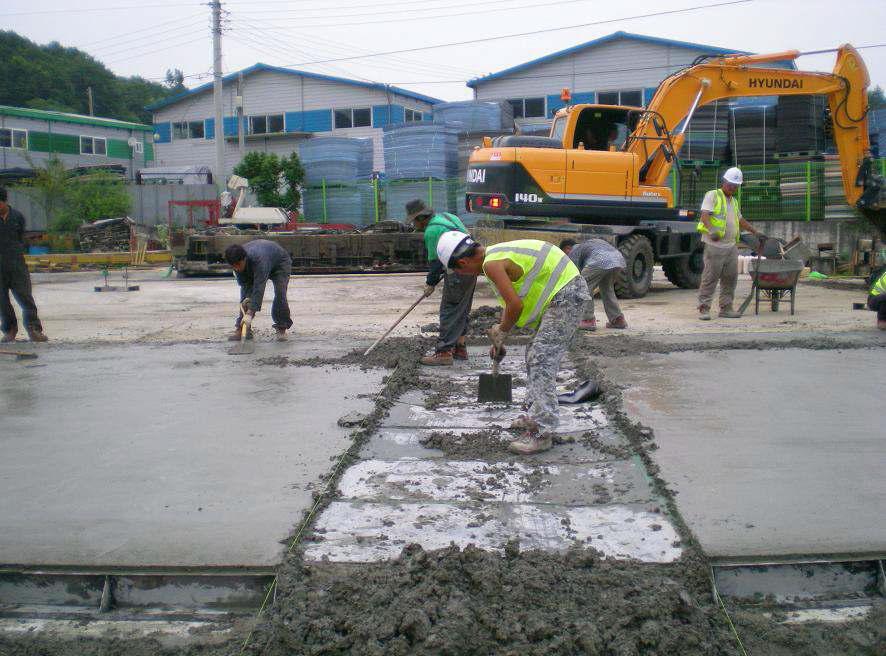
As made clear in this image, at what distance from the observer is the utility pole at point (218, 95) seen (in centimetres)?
2770

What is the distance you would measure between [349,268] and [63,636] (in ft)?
54.7

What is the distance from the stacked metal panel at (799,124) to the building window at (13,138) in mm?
34493

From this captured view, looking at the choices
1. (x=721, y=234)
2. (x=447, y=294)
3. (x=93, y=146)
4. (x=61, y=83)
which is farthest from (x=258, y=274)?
(x=61, y=83)

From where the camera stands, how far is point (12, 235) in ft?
30.4

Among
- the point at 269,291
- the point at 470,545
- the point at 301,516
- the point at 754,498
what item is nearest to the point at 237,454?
the point at 301,516

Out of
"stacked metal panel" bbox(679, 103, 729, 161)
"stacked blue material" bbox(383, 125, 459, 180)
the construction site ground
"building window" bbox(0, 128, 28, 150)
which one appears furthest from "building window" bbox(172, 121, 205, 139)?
the construction site ground

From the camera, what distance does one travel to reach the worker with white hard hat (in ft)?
33.0

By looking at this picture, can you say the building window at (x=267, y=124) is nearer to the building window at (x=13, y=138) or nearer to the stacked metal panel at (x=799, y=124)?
the building window at (x=13, y=138)

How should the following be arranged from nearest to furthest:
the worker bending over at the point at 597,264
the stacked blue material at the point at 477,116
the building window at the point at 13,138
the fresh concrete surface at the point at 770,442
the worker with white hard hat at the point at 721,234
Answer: the fresh concrete surface at the point at 770,442 < the worker bending over at the point at 597,264 < the worker with white hard hat at the point at 721,234 < the stacked blue material at the point at 477,116 < the building window at the point at 13,138

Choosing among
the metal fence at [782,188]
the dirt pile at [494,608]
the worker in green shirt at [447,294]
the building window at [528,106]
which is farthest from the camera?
the building window at [528,106]

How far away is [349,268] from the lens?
64.7 feet

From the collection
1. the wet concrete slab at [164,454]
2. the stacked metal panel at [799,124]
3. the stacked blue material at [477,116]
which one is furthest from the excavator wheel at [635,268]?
the stacked blue material at [477,116]

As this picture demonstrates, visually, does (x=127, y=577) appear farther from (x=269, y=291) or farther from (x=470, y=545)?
(x=269, y=291)

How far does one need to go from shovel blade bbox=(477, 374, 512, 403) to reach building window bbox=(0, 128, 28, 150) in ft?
133
